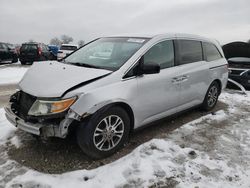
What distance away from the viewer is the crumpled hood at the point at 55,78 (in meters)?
2.97

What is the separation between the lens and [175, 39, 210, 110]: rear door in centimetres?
435

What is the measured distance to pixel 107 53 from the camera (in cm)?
395

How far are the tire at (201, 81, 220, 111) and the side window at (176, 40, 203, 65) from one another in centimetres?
81

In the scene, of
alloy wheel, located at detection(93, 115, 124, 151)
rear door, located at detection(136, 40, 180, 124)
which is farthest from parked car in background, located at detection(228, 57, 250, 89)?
alloy wheel, located at detection(93, 115, 124, 151)

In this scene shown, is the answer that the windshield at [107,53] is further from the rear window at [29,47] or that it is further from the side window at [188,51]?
the rear window at [29,47]

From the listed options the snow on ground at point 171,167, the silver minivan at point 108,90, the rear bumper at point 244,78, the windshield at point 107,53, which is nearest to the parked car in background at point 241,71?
the rear bumper at point 244,78

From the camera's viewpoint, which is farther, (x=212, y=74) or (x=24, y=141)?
(x=212, y=74)

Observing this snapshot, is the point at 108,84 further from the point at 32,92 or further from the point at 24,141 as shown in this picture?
the point at 24,141

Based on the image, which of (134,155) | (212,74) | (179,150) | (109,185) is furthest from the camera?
(212,74)

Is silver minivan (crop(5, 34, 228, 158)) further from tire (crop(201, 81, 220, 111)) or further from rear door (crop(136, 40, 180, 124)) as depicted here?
tire (crop(201, 81, 220, 111))

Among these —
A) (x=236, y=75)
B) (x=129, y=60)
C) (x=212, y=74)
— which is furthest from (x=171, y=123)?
(x=236, y=75)

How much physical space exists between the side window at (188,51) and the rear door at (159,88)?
0.20 meters

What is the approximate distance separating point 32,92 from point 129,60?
4.60 ft

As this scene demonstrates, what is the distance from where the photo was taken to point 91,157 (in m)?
3.22
